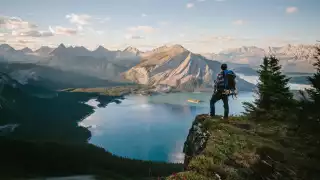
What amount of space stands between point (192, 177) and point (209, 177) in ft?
2.38

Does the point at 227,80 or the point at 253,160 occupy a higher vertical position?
the point at 227,80

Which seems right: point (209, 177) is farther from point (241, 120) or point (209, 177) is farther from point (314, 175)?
point (241, 120)

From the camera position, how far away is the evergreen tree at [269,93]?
22766 mm

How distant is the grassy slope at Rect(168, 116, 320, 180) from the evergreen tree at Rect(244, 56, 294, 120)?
4426mm

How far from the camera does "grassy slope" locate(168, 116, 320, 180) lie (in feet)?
39.3

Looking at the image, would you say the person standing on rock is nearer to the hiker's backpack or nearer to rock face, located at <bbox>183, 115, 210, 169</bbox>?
the hiker's backpack

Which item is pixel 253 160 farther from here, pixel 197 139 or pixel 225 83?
pixel 197 139

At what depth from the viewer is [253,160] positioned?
44.8 feet

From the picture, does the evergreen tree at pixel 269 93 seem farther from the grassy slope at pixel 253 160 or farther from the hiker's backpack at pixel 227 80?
the grassy slope at pixel 253 160

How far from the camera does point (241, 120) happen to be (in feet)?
77.5

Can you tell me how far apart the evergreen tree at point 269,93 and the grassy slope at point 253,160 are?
4.43 m

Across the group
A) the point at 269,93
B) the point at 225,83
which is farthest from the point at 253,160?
the point at 269,93

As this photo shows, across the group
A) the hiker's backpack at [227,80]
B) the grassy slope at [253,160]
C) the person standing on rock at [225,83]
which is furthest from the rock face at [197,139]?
the hiker's backpack at [227,80]

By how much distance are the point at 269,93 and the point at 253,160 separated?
47.5 ft
